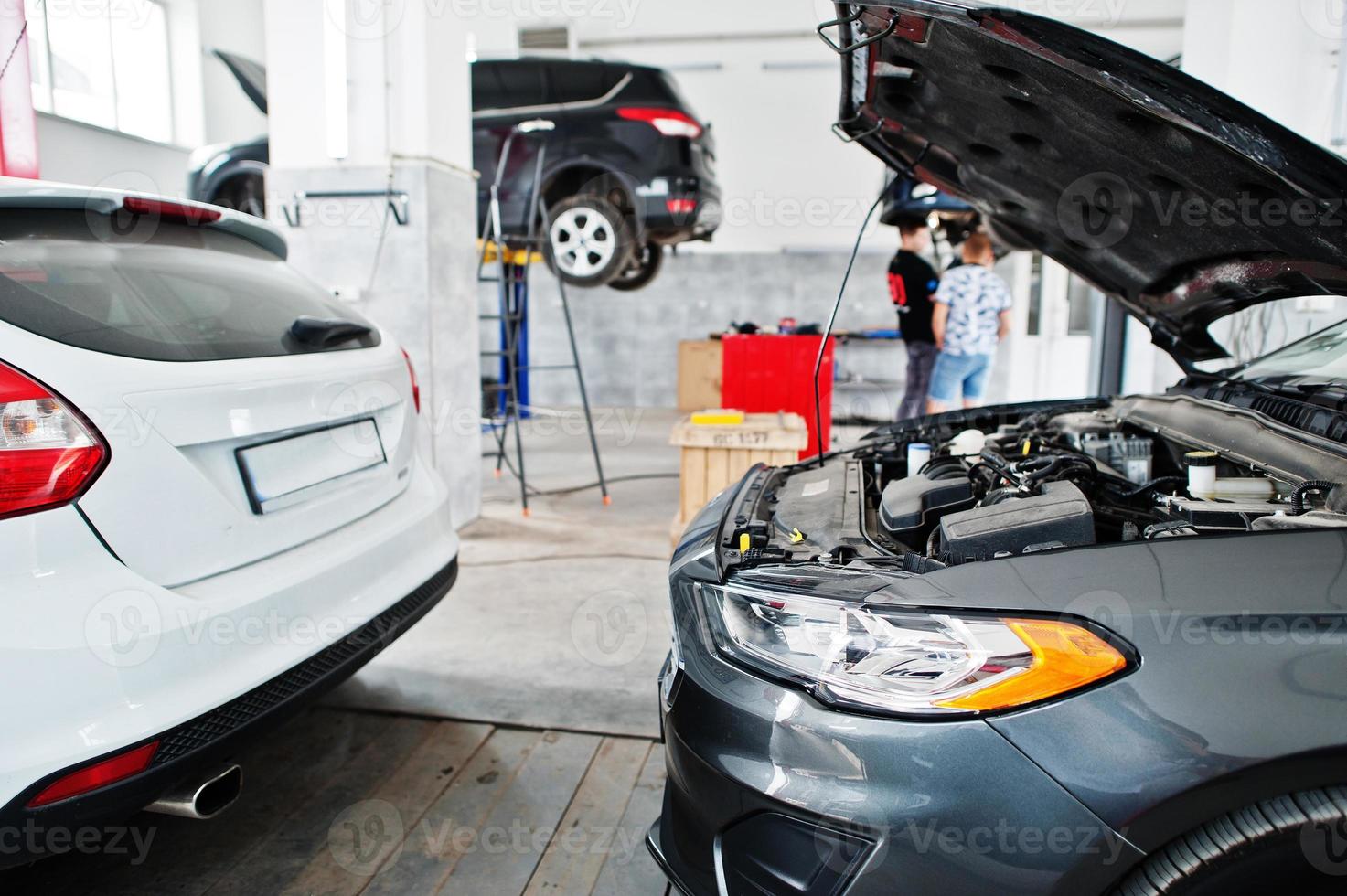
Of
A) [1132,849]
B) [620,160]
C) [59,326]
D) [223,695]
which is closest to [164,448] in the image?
[59,326]

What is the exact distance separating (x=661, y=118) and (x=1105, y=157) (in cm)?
465

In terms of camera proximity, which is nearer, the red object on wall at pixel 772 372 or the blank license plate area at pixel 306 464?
the blank license plate area at pixel 306 464

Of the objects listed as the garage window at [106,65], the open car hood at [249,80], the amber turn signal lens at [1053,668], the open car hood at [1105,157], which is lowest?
the amber turn signal lens at [1053,668]

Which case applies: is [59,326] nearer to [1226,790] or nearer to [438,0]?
[1226,790]

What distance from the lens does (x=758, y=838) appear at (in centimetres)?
108

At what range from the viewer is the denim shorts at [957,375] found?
531 centimetres

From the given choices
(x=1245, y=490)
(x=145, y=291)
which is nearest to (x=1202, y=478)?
(x=1245, y=490)

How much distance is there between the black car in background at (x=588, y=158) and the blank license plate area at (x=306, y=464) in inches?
157

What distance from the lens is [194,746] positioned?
1.32 m

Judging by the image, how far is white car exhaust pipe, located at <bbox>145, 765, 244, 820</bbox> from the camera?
4.54 feet

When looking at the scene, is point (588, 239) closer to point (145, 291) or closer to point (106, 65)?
point (145, 291)

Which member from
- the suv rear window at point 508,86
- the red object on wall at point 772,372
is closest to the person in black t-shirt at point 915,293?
the red object on wall at point 772,372

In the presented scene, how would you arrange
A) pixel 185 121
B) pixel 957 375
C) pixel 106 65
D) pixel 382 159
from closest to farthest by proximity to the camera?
pixel 382 159 < pixel 957 375 < pixel 106 65 < pixel 185 121

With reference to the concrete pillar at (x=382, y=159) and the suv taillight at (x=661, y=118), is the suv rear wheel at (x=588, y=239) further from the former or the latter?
the concrete pillar at (x=382, y=159)
